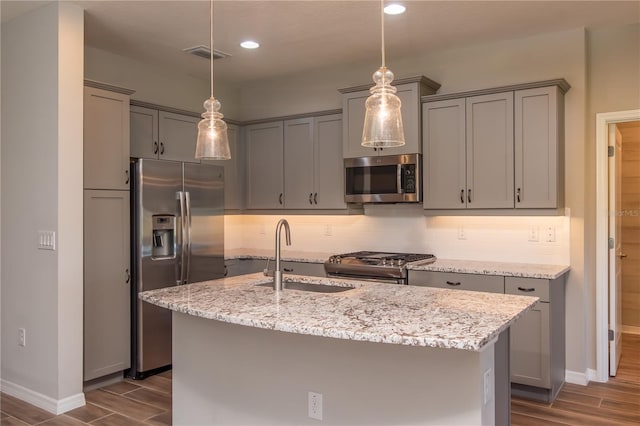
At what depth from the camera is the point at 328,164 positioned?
4863 mm

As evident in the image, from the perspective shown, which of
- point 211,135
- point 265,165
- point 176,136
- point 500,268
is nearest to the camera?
point 211,135

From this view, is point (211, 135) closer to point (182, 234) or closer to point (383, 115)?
Answer: point (383, 115)

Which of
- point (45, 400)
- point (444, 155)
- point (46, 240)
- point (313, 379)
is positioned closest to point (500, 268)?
point (444, 155)

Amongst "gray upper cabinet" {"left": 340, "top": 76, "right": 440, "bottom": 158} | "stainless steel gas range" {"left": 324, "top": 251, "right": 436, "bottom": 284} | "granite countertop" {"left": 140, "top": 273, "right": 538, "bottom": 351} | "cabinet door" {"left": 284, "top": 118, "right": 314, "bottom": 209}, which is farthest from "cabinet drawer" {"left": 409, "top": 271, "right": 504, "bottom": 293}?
"cabinet door" {"left": 284, "top": 118, "right": 314, "bottom": 209}

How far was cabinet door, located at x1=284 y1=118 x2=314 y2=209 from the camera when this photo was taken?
4.98 metres

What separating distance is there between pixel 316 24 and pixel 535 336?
272 centimetres

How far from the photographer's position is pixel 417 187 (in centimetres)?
427

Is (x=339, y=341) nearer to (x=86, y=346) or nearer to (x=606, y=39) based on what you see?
(x=86, y=346)

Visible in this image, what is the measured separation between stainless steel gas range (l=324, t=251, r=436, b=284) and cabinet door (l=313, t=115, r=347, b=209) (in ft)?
2.10

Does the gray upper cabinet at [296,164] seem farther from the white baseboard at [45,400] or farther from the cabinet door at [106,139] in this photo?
the white baseboard at [45,400]

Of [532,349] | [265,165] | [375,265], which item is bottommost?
[532,349]

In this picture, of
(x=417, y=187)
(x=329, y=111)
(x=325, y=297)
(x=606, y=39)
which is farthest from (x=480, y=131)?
(x=325, y=297)

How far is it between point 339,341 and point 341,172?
2656 millimetres

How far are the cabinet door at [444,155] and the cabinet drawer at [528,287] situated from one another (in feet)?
2.49
